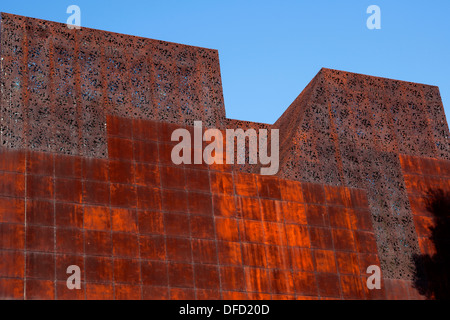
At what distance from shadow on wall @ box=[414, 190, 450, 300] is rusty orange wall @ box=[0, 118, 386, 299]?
57.9 inches

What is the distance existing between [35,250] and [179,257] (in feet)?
11.2

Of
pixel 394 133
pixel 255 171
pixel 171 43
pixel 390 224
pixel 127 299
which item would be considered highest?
pixel 171 43

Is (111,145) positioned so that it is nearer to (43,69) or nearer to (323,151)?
(43,69)

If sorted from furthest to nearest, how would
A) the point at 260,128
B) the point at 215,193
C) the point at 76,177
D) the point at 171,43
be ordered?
the point at 260,128, the point at 171,43, the point at 215,193, the point at 76,177

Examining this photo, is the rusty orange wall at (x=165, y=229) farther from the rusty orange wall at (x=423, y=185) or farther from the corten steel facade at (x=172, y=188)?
the rusty orange wall at (x=423, y=185)

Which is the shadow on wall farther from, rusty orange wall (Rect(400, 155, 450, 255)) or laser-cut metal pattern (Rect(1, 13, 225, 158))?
laser-cut metal pattern (Rect(1, 13, 225, 158))

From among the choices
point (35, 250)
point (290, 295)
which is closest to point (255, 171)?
point (290, 295)

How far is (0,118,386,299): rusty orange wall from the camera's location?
17.9 m

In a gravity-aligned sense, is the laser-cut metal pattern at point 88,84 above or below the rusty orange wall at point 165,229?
above

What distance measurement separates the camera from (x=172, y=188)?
19859mm

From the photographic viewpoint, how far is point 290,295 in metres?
19.6

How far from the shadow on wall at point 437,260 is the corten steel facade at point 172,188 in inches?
8.1

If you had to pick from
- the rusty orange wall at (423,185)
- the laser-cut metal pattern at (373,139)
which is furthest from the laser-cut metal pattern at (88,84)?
the rusty orange wall at (423,185)

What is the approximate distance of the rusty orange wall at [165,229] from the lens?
58.8 feet
